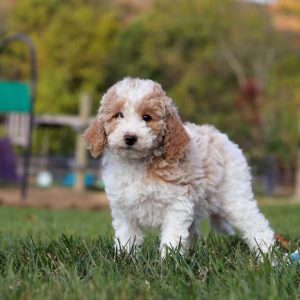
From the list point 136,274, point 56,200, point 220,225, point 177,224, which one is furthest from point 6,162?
point 136,274

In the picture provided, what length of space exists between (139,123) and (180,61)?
3563 centimetres

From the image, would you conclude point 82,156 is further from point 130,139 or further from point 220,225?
point 130,139

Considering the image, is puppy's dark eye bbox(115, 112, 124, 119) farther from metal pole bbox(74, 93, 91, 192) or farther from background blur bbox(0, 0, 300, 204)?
background blur bbox(0, 0, 300, 204)

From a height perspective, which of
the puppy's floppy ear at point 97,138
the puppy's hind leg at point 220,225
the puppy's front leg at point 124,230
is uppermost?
the puppy's floppy ear at point 97,138

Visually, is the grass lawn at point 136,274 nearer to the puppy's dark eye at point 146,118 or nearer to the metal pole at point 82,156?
the puppy's dark eye at point 146,118

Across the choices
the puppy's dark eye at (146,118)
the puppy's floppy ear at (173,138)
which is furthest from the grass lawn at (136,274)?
the puppy's dark eye at (146,118)

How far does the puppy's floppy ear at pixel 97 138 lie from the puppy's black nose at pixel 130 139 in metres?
0.39

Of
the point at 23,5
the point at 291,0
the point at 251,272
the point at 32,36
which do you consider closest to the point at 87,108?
the point at 291,0

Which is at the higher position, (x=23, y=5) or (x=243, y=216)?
(x=23, y=5)

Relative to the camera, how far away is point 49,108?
37.2 meters

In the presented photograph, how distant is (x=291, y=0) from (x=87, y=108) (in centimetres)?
1571

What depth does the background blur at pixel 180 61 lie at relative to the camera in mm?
35531

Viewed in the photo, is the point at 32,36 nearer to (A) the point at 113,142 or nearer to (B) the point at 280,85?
(B) the point at 280,85

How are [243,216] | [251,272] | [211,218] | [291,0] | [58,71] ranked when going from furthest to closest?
[58,71] < [291,0] < [211,218] < [243,216] < [251,272]
